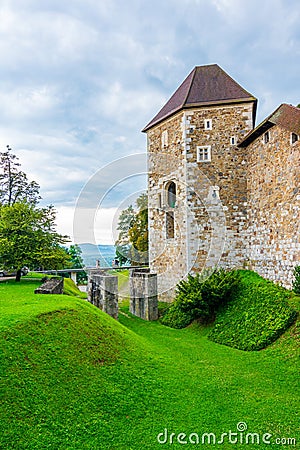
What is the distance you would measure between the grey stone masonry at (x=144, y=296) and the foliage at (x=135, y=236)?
6.42 m

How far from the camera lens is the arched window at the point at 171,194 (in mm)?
15877

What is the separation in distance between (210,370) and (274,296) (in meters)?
3.75

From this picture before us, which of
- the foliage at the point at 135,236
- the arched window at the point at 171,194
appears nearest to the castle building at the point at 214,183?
the arched window at the point at 171,194

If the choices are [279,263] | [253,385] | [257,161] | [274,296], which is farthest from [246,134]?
[253,385]

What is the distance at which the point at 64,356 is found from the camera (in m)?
6.14

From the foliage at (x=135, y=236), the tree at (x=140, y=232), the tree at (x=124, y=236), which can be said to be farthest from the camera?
the tree at (x=140, y=232)

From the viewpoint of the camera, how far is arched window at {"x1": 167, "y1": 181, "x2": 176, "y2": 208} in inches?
625

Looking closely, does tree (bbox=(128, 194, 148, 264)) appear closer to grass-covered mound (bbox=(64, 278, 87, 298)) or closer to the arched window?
grass-covered mound (bbox=(64, 278, 87, 298))

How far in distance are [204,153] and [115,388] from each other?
10.7 m

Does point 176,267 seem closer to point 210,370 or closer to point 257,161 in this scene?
point 257,161

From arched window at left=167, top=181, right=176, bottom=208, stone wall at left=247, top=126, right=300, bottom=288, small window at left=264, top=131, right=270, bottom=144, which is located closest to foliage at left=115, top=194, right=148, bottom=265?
arched window at left=167, top=181, right=176, bottom=208

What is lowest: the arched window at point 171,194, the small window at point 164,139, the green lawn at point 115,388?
the green lawn at point 115,388

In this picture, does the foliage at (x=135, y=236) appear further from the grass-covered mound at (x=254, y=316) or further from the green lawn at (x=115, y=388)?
the green lawn at (x=115, y=388)

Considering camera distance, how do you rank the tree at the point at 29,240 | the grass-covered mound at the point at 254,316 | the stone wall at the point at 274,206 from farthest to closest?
1. the tree at the point at 29,240
2. the stone wall at the point at 274,206
3. the grass-covered mound at the point at 254,316
